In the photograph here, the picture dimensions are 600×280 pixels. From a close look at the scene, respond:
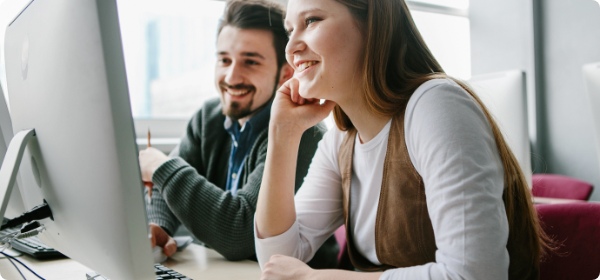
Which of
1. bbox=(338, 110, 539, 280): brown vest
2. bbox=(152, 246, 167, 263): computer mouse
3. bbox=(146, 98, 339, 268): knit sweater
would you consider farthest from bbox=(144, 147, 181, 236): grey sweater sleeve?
bbox=(338, 110, 539, 280): brown vest

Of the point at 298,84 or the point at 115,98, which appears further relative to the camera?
the point at 298,84

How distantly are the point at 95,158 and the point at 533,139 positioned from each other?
3882 mm

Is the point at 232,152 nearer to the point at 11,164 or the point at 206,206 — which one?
the point at 206,206

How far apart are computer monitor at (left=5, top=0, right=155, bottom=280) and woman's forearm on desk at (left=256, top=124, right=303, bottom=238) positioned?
0.44m

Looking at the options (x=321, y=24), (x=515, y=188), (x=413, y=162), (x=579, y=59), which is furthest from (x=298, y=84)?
(x=579, y=59)

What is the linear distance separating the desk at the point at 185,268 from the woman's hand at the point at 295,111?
361mm

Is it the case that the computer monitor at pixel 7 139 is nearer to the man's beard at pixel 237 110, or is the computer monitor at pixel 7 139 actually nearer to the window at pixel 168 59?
the man's beard at pixel 237 110

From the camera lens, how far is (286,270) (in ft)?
2.59

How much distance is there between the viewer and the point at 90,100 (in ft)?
1.71

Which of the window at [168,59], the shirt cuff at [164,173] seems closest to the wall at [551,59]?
the window at [168,59]

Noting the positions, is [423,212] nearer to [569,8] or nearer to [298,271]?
[298,271]

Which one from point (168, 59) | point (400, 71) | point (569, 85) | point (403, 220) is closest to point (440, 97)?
point (400, 71)

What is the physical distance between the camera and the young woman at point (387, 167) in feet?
2.24

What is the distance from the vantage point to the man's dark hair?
1.41 m
